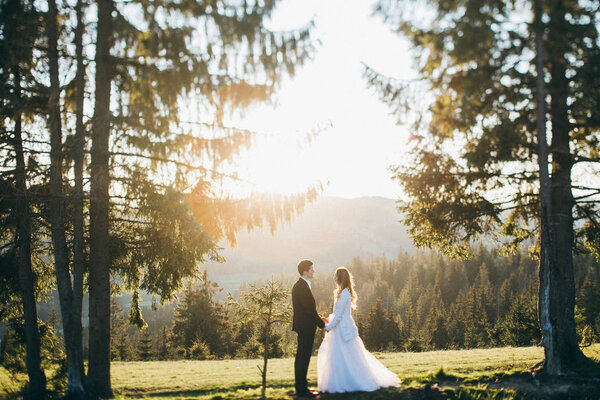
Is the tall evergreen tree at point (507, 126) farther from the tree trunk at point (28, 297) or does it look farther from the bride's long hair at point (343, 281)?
the tree trunk at point (28, 297)

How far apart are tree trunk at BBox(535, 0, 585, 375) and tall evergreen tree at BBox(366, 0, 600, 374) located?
2cm

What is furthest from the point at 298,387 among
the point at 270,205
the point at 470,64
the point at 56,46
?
the point at 56,46

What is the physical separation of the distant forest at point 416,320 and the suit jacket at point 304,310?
4034 mm

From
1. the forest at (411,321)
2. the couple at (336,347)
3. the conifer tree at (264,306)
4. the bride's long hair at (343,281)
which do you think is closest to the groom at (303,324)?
the couple at (336,347)

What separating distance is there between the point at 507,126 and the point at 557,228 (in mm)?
2856

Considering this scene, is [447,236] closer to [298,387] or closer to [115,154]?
[298,387]

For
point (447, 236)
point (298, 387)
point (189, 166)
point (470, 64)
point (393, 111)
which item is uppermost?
point (470, 64)

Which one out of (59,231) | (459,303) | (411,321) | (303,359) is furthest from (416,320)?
(59,231)

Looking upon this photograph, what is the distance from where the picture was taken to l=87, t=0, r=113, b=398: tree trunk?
8.48 m

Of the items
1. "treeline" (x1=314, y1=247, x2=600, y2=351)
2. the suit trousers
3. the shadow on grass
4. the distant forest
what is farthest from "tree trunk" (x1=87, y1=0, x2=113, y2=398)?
"treeline" (x1=314, y1=247, x2=600, y2=351)

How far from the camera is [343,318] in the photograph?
24.7 feet

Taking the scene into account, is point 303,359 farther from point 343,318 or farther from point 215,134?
point 215,134

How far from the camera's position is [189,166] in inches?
334

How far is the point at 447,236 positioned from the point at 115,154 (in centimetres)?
894
